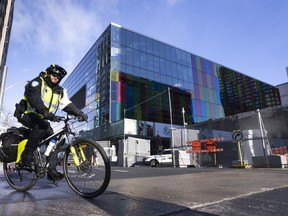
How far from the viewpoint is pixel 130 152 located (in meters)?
26.3

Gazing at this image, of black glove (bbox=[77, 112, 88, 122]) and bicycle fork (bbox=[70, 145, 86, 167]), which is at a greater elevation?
black glove (bbox=[77, 112, 88, 122])

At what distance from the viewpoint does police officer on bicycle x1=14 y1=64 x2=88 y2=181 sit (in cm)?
343

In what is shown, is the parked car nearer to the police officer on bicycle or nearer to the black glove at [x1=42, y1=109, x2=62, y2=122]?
the police officer on bicycle

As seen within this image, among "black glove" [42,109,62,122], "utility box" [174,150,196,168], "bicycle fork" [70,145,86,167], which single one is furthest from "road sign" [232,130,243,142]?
"black glove" [42,109,62,122]

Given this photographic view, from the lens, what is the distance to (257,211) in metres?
2.52

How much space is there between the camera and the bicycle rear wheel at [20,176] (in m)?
3.68

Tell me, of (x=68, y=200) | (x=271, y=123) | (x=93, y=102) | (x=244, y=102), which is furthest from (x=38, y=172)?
(x=244, y=102)

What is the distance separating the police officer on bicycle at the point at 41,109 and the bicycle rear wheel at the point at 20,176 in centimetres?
25

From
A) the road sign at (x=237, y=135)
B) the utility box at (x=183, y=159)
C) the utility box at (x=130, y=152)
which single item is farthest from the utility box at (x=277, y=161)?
the utility box at (x=130, y=152)

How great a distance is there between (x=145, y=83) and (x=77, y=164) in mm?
39045

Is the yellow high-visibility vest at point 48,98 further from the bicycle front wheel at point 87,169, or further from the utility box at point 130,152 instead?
the utility box at point 130,152

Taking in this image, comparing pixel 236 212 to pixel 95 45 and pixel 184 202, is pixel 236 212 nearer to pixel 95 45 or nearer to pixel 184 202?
pixel 184 202

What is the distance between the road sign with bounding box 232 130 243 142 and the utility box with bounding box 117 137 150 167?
13.1 m

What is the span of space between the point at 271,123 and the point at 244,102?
48.7m
